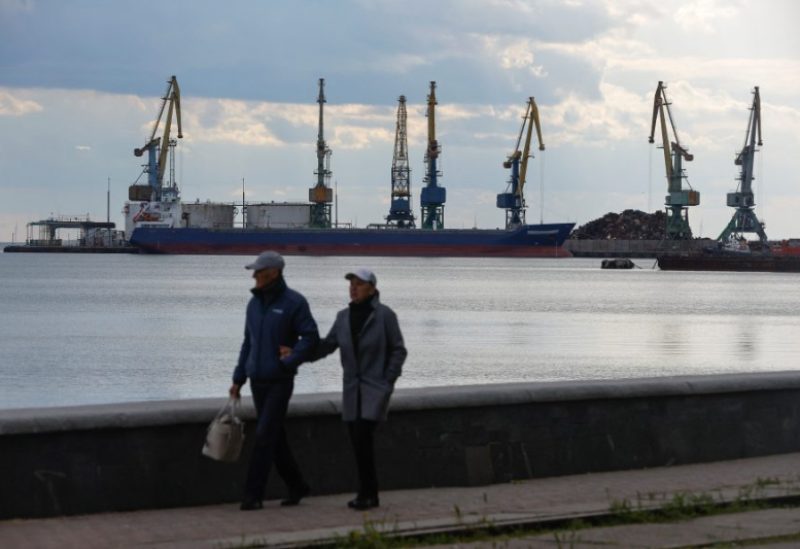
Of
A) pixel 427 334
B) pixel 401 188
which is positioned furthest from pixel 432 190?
pixel 427 334

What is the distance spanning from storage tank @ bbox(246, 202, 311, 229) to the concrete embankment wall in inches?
5526

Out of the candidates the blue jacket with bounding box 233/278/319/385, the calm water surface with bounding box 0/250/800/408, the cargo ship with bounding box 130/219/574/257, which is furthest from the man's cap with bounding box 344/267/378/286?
the cargo ship with bounding box 130/219/574/257

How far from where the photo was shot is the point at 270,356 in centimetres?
827

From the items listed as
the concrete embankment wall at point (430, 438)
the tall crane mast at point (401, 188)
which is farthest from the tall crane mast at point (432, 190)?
the concrete embankment wall at point (430, 438)

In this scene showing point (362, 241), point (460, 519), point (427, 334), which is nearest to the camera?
point (460, 519)

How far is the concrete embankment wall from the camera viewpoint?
316 inches

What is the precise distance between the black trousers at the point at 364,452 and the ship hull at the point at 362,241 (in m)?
131

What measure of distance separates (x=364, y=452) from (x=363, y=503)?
0.29 meters

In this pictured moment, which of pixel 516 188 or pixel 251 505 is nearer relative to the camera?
pixel 251 505

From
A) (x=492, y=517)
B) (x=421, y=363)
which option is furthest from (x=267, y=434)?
(x=421, y=363)

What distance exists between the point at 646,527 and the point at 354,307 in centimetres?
200

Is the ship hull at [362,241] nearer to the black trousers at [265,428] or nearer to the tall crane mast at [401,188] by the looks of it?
the tall crane mast at [401,188]

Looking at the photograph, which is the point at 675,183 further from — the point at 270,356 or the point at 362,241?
the point at 270,356

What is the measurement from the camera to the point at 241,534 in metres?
7.52
